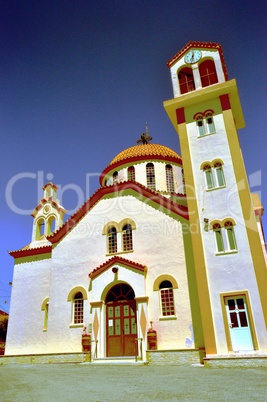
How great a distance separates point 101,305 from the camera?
17531mm

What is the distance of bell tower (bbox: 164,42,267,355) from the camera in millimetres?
14078

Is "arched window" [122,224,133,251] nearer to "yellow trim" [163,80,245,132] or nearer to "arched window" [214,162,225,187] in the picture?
"arched window" [214,162,225,187]

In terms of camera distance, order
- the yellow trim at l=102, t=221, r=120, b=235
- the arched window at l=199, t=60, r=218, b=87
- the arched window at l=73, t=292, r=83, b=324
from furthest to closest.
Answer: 1. the arched window at l=199, t=60, r=218, b=87
2. the yellow trim at l=102, t=221, r=120, b=235
3. the arched window at l=73, t=292, r=83, b=324

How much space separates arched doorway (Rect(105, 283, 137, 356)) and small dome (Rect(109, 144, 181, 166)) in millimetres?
11386

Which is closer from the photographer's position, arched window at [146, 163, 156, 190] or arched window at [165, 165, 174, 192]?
arched window at [146, 163, 156, 190]

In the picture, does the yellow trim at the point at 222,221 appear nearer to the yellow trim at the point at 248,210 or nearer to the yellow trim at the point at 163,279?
the yellow trim at the point at 248,210

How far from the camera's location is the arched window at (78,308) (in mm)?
18266

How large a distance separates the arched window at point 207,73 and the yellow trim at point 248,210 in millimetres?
2929

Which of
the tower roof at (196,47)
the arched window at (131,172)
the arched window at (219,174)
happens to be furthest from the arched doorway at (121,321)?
the tower roof at (196,47)

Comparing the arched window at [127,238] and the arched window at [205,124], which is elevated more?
the arched window at [205,124]

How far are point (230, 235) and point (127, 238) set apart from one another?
628cm

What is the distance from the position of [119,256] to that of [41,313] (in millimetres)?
6676

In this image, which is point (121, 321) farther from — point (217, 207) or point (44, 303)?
point (217, 207)

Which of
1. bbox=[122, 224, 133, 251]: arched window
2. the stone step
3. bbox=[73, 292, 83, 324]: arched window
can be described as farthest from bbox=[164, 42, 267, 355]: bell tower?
bbox=[73, 292, 83, 324]: arched window
